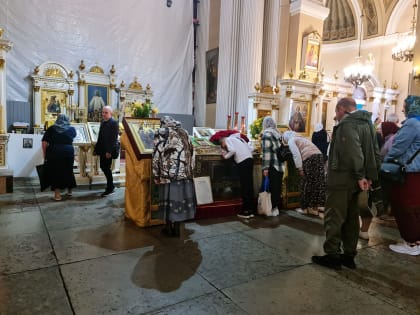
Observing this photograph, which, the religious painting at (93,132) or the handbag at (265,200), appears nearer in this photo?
the handbag at (265,200)

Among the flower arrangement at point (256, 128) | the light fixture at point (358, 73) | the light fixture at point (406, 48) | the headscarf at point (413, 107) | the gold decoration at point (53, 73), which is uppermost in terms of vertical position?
the light fixture at point (406, 48)

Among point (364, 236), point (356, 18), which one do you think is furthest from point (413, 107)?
point (356, 18)

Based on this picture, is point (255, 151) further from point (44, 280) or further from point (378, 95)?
point (378, 95)

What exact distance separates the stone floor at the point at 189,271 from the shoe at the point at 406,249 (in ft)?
0.37

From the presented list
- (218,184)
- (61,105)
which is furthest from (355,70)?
(61,105)

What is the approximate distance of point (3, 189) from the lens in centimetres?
549

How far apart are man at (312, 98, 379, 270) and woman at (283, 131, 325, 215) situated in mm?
1763

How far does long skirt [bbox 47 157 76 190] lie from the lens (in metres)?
5.13

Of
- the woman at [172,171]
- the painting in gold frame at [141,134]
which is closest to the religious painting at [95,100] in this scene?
the painting in gold frame at [141,134]

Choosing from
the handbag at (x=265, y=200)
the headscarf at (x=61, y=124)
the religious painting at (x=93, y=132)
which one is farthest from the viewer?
the religious painting at (x=93, y=132)

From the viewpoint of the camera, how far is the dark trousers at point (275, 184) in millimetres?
4719

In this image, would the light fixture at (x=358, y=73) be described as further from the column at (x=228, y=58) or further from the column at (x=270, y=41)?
the column at (x=228, y=58)

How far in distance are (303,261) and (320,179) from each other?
194cm

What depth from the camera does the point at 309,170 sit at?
4777mm
